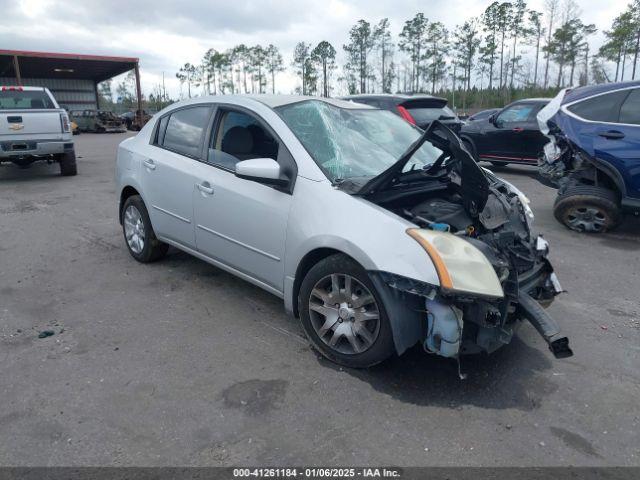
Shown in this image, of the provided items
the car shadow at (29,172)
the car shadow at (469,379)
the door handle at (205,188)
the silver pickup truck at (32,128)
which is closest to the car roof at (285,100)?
the door handle at (205,188)

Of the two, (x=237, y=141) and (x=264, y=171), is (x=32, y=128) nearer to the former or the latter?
(x=237, y=141)

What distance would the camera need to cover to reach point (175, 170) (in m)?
4.48

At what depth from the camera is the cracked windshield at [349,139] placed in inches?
142

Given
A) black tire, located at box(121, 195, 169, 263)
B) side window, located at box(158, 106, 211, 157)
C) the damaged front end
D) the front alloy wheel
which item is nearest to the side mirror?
the damaged front end

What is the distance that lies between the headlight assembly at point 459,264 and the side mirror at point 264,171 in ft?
3.35

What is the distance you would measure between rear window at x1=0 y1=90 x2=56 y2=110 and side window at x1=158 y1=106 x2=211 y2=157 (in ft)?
25.4

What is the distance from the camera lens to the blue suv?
613cm

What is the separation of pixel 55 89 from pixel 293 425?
150 feet

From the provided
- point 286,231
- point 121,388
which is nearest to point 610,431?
point 286,231

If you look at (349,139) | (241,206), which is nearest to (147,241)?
(241,206)

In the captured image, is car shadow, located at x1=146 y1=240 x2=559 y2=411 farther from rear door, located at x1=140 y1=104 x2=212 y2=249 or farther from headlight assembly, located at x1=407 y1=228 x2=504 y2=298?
rear door, located at x1=140 y1=104 x2=212 y2=249

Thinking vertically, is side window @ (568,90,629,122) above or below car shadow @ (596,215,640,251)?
above

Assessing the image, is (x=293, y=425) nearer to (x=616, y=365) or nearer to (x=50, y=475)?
(x=50, y=475)

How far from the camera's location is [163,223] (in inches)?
187
